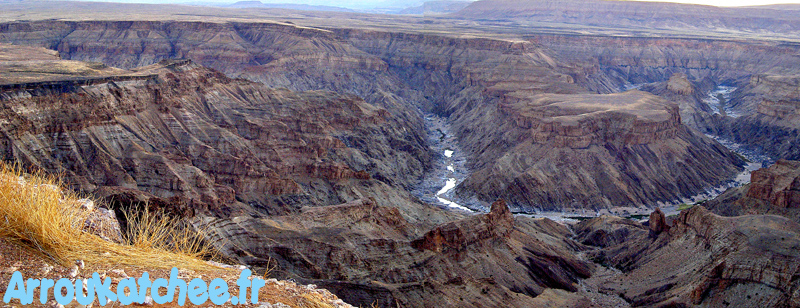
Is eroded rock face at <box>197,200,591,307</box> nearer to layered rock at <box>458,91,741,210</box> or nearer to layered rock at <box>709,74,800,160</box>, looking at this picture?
layered rock at <box>458,91,741,210</box>

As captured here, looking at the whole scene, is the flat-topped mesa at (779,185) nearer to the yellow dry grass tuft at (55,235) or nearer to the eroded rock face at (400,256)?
the eroded rock face at (400,256)

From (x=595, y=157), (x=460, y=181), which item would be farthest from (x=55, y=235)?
(x=595, y=157)

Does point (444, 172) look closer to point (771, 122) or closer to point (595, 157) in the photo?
point (595, 157)

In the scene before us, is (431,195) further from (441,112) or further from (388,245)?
(441,112)

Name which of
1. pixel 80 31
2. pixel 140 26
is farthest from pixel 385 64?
pixel 80 31


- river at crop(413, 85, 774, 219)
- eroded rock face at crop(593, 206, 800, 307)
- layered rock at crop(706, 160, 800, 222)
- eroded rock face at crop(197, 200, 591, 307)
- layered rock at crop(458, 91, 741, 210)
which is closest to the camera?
eroded rock face at crop(197, 200, 591, 307)

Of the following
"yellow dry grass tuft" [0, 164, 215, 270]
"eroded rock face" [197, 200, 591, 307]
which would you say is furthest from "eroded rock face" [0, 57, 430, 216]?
"yellow dry grass tuft" [0, 164, 215, 270]

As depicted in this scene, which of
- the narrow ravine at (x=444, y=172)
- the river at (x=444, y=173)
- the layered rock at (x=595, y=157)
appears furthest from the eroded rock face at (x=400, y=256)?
the layered rock at (x=595, y=157)
